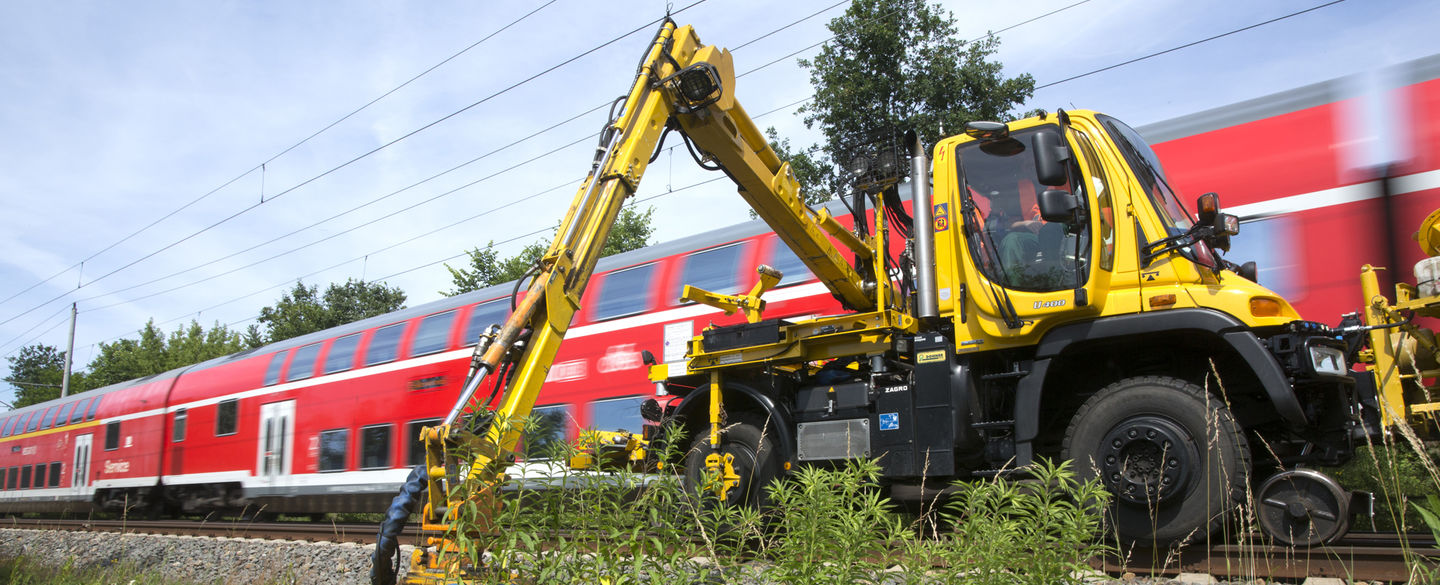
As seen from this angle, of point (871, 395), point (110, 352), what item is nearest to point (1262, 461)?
point (871, 395)

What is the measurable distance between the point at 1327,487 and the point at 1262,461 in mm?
673

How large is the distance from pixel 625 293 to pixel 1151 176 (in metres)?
6.68

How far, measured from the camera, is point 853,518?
10.1ft

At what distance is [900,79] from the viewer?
22.2 m

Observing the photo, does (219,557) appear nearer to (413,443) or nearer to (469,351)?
(413,443)

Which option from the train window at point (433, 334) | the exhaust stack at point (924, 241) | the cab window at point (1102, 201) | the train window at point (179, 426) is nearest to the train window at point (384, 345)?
the train window at point (433, 334)

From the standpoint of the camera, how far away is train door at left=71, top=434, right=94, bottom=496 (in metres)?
20.3

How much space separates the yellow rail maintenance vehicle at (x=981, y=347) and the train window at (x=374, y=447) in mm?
7410

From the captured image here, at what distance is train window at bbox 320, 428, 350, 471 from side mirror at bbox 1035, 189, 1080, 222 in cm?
1198

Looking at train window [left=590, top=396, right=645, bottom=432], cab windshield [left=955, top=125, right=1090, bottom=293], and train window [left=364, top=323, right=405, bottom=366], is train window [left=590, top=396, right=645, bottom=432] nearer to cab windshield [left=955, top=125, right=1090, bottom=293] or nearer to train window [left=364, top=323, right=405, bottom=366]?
train window [left=364, top=323, right=405, bottom=366]

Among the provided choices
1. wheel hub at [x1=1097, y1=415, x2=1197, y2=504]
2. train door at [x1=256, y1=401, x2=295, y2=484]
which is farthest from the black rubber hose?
train door at [x1=256, y1=401, x2=295, y2=484]

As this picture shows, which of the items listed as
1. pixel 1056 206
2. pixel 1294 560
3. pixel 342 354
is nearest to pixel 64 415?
pixel 342 354

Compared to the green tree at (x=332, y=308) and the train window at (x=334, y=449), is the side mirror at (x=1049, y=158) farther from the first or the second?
the green tree at (x=332, y=308)

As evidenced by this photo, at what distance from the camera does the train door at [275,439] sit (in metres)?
15.1
